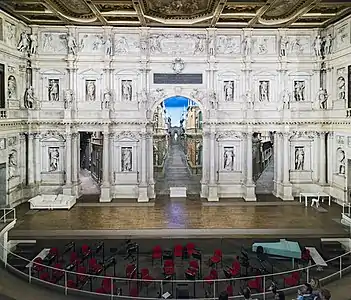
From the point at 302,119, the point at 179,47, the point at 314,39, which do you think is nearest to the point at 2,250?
the point at 179,47

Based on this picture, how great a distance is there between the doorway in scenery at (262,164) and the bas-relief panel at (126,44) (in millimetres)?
10139

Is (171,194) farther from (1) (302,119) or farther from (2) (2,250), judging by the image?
(2) (2,250)

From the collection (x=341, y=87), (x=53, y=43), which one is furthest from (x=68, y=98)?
(x=341, y=87)

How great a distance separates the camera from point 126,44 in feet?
92.2

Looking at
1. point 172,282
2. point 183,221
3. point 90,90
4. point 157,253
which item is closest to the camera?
point 172,282

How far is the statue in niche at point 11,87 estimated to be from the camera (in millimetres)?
25555

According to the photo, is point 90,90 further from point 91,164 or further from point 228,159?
point 91,164

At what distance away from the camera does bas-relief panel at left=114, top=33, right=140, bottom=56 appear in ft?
92.0

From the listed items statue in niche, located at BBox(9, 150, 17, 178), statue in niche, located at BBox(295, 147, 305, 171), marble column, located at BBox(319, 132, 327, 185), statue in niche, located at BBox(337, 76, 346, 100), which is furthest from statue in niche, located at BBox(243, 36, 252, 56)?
statue in niche, located at BBox(9, 150, 17, 178)

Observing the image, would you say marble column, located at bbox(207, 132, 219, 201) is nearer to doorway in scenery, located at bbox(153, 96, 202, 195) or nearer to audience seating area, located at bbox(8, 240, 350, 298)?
doorway in scenery, located at bbox(153, 96, 202, 195)

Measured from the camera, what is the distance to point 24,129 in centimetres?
2723

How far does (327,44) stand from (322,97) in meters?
3.12

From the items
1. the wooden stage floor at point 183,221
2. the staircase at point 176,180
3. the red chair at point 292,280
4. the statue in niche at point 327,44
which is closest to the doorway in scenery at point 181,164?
the staircase at point 176,180

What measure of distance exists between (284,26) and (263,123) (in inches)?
232
